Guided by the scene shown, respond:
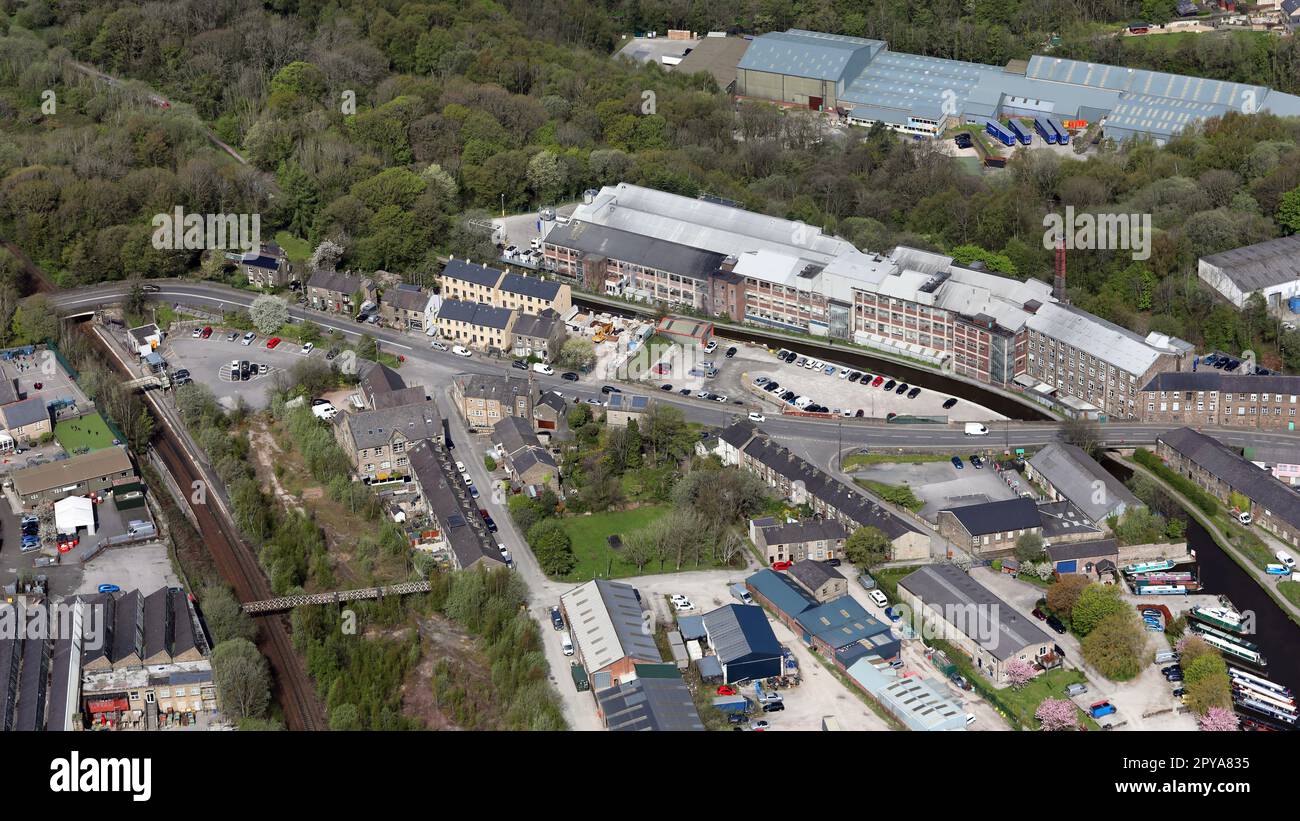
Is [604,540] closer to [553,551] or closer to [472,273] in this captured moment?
[553,551]

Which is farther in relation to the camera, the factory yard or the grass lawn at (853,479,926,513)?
the factory yard

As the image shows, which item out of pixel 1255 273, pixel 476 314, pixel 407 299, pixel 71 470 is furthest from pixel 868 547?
pixel 71 470

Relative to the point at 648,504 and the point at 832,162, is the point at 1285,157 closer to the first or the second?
the point at 832,162

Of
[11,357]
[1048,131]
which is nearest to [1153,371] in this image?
[1048,131]

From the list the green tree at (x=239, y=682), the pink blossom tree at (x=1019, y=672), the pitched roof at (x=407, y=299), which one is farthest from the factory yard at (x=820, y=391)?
the green tree at (x=239, y=682)

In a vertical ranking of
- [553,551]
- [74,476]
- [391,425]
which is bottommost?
[74,476]

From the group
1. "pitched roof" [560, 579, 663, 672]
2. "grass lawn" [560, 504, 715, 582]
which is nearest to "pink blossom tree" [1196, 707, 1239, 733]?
"pitched roof" [560, 579, 663, 672]

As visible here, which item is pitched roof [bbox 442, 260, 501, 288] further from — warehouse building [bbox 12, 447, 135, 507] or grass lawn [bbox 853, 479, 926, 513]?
grass lawn [bbox 853, 479, 926, 513]
